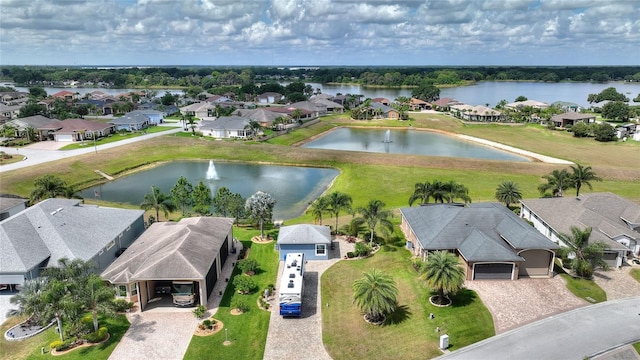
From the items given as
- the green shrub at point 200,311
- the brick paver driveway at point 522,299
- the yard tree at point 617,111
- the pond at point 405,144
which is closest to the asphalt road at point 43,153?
the pond at point 405,144

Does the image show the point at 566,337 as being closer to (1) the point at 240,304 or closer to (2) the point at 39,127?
(1) the point at 240,304

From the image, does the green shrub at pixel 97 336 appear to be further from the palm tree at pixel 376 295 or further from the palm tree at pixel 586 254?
the palm tree at pixel 586 254

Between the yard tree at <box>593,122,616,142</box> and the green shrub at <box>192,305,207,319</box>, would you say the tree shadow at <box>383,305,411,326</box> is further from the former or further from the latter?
the yard tree at <box>593,122,616,142</box>

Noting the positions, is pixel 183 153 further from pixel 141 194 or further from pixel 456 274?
pixel 456 274

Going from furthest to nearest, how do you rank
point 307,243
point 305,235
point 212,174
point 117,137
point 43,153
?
point 117,137 < point 43,153 < point 212,174 < point 305,235 < point 307,243

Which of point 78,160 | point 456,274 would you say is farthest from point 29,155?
point 456,274

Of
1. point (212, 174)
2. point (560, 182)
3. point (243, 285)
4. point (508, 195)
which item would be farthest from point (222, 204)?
point (560, 182)

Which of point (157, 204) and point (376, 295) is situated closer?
point (376, 295)

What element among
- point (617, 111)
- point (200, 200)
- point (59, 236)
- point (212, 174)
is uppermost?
point (617, 111)
